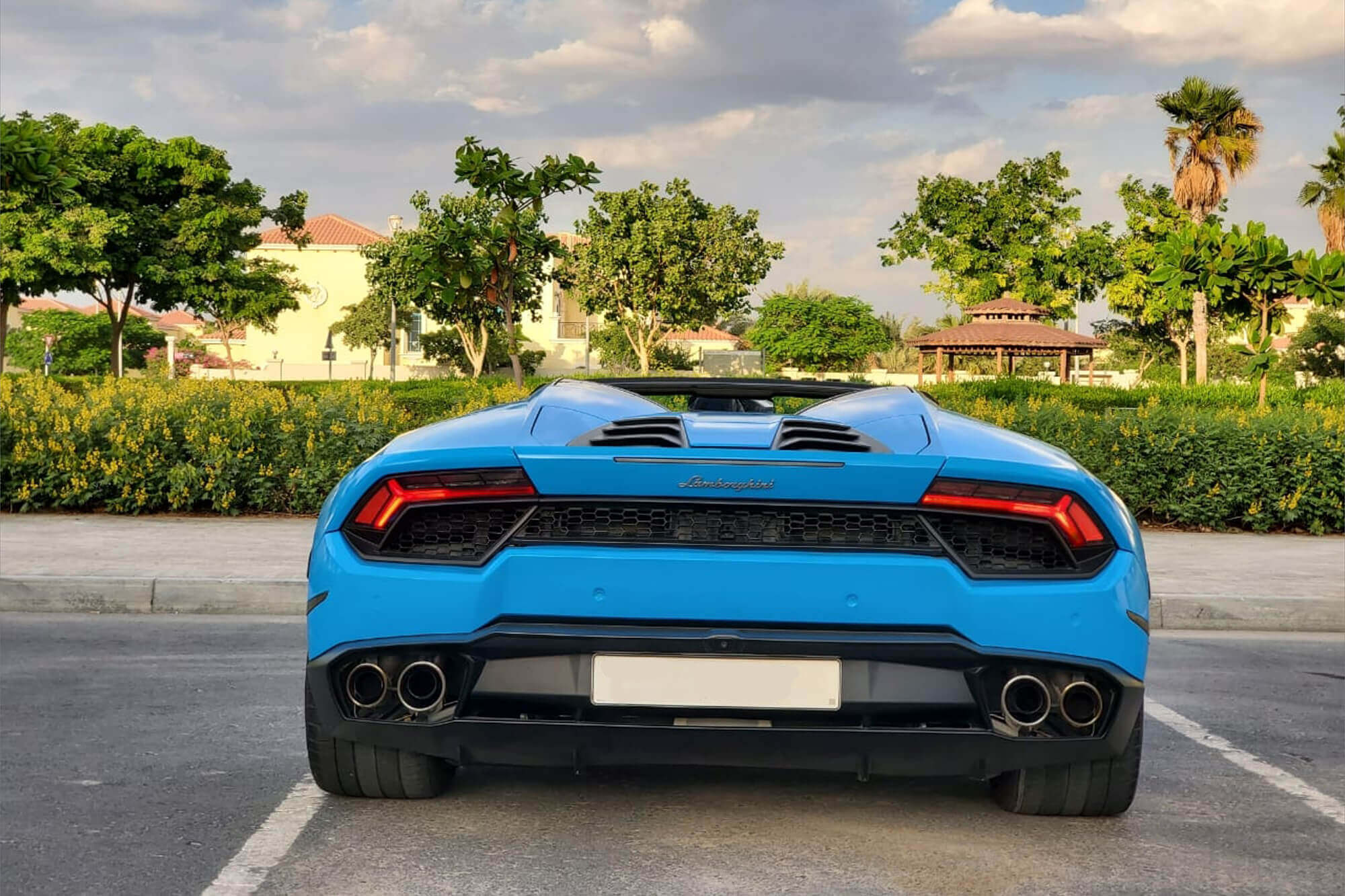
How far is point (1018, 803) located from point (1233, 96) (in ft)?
175

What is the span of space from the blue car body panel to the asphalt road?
1.99 ft

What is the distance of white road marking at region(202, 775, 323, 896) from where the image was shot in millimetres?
3465

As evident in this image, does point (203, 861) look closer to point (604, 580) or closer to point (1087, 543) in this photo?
point (604, 580)

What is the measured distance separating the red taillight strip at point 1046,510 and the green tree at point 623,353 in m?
69.0

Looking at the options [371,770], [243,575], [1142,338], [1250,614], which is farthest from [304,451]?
[1142,338]

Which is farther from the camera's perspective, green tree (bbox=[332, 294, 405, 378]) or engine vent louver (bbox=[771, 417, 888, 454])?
green tree (bbox=[332, 294, 405, 378])

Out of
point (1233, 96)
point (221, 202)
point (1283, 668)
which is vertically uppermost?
point (1233, 96)

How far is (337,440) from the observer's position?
495 inches

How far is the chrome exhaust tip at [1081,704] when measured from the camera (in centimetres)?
352

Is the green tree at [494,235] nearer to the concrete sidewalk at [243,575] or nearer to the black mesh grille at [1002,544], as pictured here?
the concrete sidewalk at [243,575]

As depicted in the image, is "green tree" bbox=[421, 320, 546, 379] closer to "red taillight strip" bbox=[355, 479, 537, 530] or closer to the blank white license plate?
"red taillight strip" bbox=[355, 479, 537, 530]

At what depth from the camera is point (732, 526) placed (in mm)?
3490

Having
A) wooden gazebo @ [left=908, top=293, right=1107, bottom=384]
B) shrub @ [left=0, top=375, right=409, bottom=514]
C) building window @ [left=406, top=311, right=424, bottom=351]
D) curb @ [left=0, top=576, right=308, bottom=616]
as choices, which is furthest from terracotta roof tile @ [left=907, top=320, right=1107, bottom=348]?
building window @ [left=406, top=311, right=424, bottom=351]

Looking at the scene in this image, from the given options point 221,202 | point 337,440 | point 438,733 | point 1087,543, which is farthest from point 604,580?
Result: point 221,202
